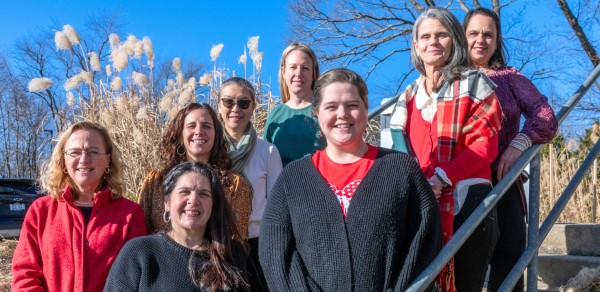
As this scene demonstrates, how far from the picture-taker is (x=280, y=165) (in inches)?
107

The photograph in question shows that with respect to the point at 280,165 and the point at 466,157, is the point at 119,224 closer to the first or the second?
the point at 280,165

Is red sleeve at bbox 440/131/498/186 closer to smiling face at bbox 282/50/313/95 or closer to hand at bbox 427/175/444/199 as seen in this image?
hand at bbox 427/175/444/199

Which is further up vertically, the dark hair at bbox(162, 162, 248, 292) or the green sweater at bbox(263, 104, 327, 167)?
the green sweater at bbox(263, 104, 327, 167)

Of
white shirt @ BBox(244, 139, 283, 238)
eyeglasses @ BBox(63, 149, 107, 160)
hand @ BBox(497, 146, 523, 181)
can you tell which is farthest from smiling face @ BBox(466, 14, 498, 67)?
eyeglasses @ BBox(63, 149, 107, 160)

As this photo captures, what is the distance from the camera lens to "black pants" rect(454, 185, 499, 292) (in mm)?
2014

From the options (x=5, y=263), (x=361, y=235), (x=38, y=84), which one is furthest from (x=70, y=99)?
(x=361, y=235)

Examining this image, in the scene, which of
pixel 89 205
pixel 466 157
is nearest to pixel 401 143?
pixel 466 157

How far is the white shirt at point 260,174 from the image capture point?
2.61 metres

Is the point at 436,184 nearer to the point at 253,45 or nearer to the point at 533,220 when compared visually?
the point at 533,220

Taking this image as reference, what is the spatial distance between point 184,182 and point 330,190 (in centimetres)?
75

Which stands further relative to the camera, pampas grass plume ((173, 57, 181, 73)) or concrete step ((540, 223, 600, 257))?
pampas grass plume ((173, 57, 181, 73))

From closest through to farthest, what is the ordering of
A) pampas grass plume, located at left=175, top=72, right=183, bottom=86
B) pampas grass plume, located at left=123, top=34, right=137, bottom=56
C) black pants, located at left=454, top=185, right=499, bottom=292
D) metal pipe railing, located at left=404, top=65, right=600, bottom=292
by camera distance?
metal pipe railing, located at left=404, top=65, right=600, bottom=292
black pants, located at left=454, top=185, right=499, bottom=292
pampas grass plume, located at left=175, top=72, right=183, bottom=86
pampas grass plume, located at left=123, top=34, right=137, bottom=56

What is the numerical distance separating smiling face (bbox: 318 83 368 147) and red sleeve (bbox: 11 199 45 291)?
1.49 meters

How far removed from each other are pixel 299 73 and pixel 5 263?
408 centimetres
